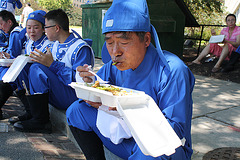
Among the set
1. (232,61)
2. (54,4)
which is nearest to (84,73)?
(232,61)

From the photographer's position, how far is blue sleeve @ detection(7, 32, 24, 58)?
13.4 feet

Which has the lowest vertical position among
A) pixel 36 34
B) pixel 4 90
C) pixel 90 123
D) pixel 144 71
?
pixel 4 90

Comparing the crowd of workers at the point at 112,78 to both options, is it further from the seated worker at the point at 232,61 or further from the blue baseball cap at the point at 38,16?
the seated worker at the point at 232,61

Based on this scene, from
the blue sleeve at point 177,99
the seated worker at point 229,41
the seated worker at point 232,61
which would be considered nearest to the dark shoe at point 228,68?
the seated worker at point 232,61

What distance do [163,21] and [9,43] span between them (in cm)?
410

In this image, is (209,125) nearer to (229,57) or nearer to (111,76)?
(111,76)

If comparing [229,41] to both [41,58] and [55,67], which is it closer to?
[55,67]

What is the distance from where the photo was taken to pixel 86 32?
318 inches

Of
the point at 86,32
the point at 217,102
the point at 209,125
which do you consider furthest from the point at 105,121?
the point at 86,32

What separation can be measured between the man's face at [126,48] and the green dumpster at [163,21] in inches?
197

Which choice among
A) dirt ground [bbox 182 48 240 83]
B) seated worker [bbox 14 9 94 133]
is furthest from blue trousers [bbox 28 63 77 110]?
dirt ground [bbox 182 48 240 83]

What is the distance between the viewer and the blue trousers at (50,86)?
114 inches

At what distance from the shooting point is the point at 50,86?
2.97m

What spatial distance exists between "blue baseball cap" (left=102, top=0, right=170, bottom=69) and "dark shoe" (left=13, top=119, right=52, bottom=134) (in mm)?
1771
